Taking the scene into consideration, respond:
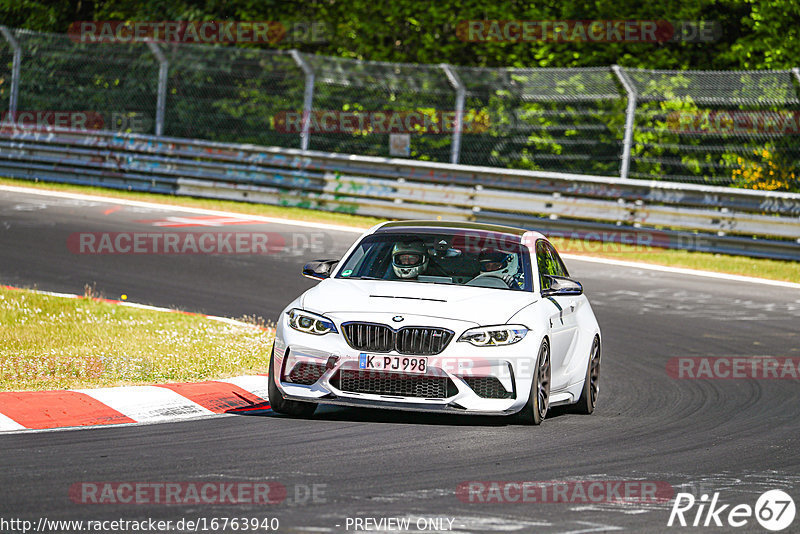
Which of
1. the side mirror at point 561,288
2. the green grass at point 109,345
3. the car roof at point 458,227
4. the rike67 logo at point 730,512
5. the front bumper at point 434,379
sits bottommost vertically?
the green grass at point 109,345

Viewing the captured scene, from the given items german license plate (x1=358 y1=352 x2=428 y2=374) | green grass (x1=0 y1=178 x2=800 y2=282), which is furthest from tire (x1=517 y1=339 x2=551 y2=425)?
green grass (x1=0 y1=178 x2=800 y2=282)

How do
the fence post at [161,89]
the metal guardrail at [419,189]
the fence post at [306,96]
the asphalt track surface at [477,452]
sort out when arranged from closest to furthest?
the asphalt track surface at [477,452] → the metal guardrail at [419,189] → the fence post at [306,96] → the fence post at [161,89]

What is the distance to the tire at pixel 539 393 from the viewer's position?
842 cm

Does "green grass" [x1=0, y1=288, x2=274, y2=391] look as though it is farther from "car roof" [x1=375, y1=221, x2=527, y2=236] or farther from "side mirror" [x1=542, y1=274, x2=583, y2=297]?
"side mirror" [x1=542, y1=274, x2=583, y2=297]

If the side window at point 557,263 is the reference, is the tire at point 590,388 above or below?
below

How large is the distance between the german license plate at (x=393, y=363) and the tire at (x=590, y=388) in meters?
1.89

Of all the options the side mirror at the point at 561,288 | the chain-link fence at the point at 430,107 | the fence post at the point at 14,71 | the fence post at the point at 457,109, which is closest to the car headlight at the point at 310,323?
the side mirror at the point at 561,288

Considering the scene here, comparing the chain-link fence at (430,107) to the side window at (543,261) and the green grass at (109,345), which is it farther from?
the side window at (543,261)

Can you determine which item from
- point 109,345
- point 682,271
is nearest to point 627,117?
point 682,271

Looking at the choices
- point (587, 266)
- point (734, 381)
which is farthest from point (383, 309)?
point (587, 266)

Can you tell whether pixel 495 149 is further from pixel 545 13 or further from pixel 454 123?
pixel 545 13

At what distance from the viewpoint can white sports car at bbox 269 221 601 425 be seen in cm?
820

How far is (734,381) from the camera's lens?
11.2 meters

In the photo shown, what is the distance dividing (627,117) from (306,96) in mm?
5932
